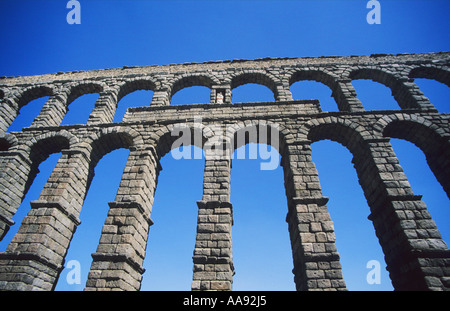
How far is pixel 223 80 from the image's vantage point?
10.8 meters

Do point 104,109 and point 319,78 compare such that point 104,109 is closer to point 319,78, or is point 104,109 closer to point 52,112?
point 52,112

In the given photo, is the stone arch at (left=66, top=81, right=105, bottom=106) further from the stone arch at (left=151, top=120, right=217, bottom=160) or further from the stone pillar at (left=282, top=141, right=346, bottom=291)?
the stone pillar at (left=282, top=141, right=346, bottom=291)

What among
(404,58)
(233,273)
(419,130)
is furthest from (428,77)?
(233,273)

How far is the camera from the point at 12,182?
7.89m

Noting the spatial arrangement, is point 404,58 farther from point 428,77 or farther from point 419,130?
point 419,130

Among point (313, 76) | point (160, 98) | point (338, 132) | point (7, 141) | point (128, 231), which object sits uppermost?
point (313, 76)

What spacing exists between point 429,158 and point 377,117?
82.8 inches

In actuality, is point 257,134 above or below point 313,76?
below

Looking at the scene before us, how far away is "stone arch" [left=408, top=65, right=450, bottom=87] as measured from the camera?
1066cm

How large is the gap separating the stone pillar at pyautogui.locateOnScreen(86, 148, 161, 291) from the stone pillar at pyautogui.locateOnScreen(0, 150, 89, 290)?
1.38 metres

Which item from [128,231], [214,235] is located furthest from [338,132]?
[128,231]

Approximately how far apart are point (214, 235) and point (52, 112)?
8930mm

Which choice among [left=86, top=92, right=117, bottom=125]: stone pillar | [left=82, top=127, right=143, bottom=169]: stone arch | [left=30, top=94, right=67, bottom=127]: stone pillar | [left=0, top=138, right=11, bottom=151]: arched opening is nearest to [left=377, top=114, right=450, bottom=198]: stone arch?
[left=82, top=127, right=143, bottom=169]: stone arch
